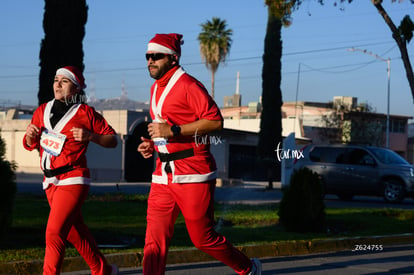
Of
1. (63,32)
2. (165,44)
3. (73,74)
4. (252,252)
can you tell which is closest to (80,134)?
(73,74)

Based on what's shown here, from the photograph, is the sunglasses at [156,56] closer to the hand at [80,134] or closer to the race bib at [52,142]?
the hand at [80,134]

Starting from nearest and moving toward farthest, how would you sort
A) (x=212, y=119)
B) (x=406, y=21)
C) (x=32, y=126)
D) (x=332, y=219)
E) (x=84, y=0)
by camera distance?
(x=212, y=119), (x=32, y=126), (x=332, y=219), (x=406, y=21), (x=84, y=0)

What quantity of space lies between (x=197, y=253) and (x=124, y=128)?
3298cm

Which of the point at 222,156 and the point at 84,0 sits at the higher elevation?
the point at 84,0

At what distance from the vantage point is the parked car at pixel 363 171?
22.5 m

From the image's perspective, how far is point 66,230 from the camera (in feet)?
18.8

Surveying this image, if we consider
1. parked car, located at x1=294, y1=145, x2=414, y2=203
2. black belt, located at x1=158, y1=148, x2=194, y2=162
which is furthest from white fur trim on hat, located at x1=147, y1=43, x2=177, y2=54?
parked car, located at x1=294, y1=145, x2=414, y2=203

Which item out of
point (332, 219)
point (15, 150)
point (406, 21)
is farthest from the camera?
point (15, 150)

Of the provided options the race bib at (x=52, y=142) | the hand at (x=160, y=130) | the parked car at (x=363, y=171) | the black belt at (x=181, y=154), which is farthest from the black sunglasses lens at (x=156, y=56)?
the parked car at (x=363, y=171)

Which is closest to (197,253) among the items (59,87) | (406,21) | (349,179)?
(59,87)

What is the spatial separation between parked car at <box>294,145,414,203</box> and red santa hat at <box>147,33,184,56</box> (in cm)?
1750

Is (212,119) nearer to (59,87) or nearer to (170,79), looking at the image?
(170,79)

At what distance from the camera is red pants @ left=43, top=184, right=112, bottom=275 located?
5617 mm

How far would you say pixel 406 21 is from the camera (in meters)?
15.4
